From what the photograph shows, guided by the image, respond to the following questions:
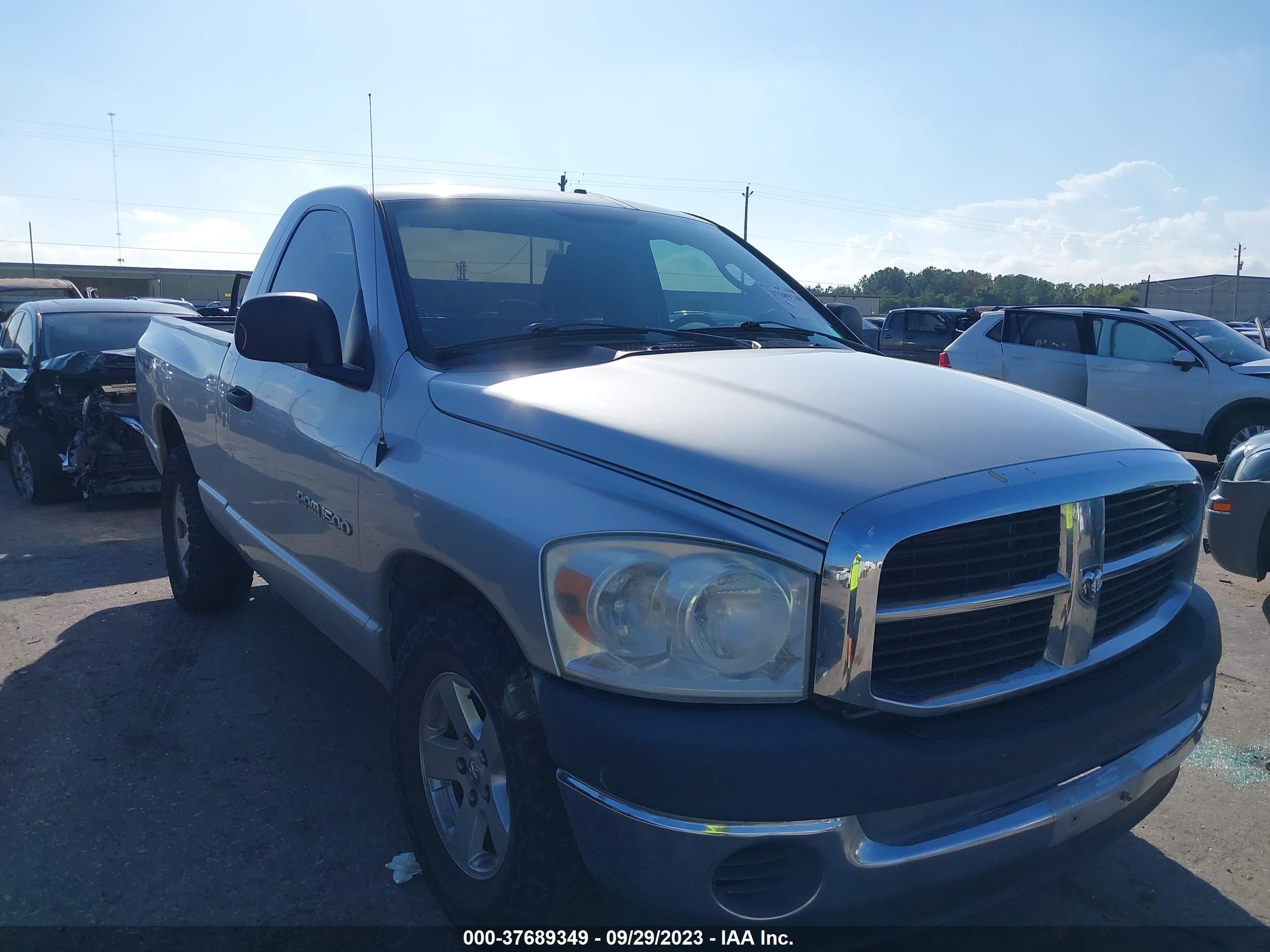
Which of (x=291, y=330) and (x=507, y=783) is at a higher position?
(x=291, y=330)

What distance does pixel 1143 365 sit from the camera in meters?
10.2

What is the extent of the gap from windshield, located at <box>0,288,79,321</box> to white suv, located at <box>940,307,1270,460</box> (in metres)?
14.2

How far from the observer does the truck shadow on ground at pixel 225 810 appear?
8.62 ft

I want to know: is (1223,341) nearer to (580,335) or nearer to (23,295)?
(580,335)

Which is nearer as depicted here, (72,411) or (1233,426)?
(72,411)

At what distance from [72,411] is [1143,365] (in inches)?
406

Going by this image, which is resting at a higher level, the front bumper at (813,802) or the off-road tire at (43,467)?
the front bumper at (813,802)

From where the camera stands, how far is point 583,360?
Result: 8.63 ft

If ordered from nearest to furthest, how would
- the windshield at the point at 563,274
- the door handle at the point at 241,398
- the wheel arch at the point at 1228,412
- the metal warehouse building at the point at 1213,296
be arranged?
the windshield at the point at 563,274 → the door handle at the point at 241,398 → the wheel arch at the point at 1228,412 → the metal warehouse building at the point at 1213,296

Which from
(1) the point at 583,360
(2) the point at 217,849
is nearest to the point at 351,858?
(2) the point at 217,849

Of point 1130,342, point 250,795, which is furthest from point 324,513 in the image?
point 1130,342

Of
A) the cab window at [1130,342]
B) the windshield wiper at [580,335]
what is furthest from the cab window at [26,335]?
the cab window at [1130,342]

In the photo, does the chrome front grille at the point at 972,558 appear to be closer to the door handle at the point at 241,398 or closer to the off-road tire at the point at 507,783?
the off-road tire at the point at 507,783

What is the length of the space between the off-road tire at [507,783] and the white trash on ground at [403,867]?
305 mm
